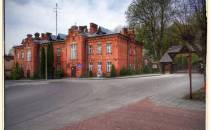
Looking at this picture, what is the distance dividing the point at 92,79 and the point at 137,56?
8.17ft

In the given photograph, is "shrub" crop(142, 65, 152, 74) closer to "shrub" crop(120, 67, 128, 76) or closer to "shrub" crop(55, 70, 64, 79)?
"shrub" crop(120, 67, 128, 76)

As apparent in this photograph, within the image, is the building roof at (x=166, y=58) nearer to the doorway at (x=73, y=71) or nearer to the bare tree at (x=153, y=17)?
the bare tree at (x=153, y=17)

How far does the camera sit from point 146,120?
3.12 m

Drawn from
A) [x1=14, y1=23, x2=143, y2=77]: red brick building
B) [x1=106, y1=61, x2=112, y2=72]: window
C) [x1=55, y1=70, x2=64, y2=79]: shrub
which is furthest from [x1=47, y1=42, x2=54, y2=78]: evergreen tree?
[x1=106, y1=61, x2=112, y2=72]: window

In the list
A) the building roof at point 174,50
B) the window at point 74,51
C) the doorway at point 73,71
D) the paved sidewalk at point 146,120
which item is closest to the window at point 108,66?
the doorway at point 73,71

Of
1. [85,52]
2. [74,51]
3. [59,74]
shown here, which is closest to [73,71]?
[59,74]

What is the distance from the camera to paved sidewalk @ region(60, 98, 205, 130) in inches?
110

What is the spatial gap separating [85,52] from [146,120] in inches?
260

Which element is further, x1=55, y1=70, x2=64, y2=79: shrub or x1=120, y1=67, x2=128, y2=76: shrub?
x1=120, y1=67, x2=128, y2=76: shrub

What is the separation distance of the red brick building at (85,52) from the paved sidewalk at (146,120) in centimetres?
257

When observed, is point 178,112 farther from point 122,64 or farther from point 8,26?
point 122,64

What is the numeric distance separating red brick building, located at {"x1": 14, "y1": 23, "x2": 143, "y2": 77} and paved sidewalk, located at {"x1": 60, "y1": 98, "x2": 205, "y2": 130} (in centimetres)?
257

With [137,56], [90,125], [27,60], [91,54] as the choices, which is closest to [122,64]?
[137,56]

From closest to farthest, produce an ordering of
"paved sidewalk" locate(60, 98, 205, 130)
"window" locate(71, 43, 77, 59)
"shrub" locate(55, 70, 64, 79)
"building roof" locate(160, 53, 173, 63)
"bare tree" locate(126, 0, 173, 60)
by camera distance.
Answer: "paved sidewalk" locate(60, 98, 205, 130), "bare tree" locate(126, 0, 173, 60), "building roof" locate(160, 53, 173, 63), "shrub" locate(55, 70, 64, 79), "window" locate(71, 43, 77, 59)
